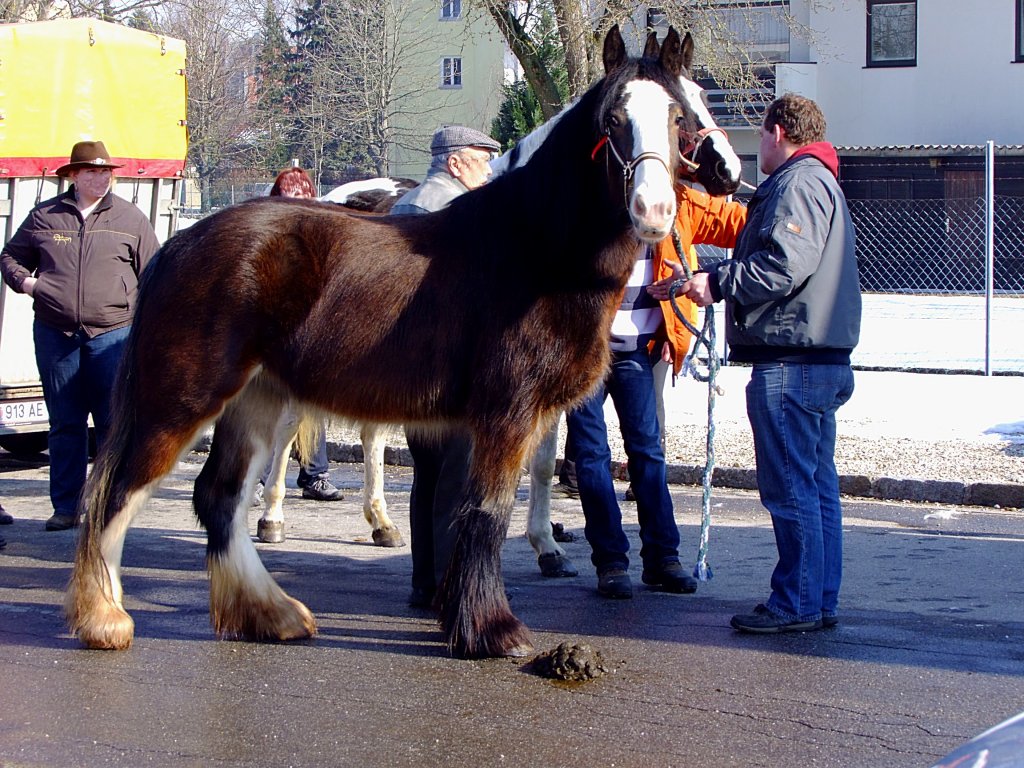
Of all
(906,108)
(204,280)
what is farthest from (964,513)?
(906,108)

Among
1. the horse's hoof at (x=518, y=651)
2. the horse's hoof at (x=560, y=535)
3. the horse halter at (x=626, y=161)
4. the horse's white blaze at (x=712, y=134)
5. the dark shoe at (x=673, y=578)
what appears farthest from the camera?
the horse's hoof at (x=560, y=535)

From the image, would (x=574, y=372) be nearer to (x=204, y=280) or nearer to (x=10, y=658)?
(x=204, y=280)

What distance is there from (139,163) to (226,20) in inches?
1052

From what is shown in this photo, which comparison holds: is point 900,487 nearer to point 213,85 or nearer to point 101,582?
point 101,582

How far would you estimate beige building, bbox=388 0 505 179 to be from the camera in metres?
34.7

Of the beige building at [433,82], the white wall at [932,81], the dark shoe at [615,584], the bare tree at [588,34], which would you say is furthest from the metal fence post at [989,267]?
the beige building at [433,82]

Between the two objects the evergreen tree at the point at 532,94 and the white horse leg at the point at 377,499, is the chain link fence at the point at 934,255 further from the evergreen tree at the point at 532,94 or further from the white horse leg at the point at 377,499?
the white horse leg at the point at 377,499

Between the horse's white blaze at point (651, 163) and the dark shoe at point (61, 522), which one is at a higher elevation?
the horse's white blaze at point (651, 163)

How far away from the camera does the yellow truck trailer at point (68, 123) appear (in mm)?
9406

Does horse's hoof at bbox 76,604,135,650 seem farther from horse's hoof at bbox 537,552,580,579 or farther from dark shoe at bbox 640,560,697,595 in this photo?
dark shoe at bbox 640,560,697,595

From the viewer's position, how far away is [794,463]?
17.5 ft

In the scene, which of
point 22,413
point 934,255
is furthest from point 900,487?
point 934,255

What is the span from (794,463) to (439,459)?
1.58 metres

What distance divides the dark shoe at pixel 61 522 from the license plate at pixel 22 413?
2.03 m
